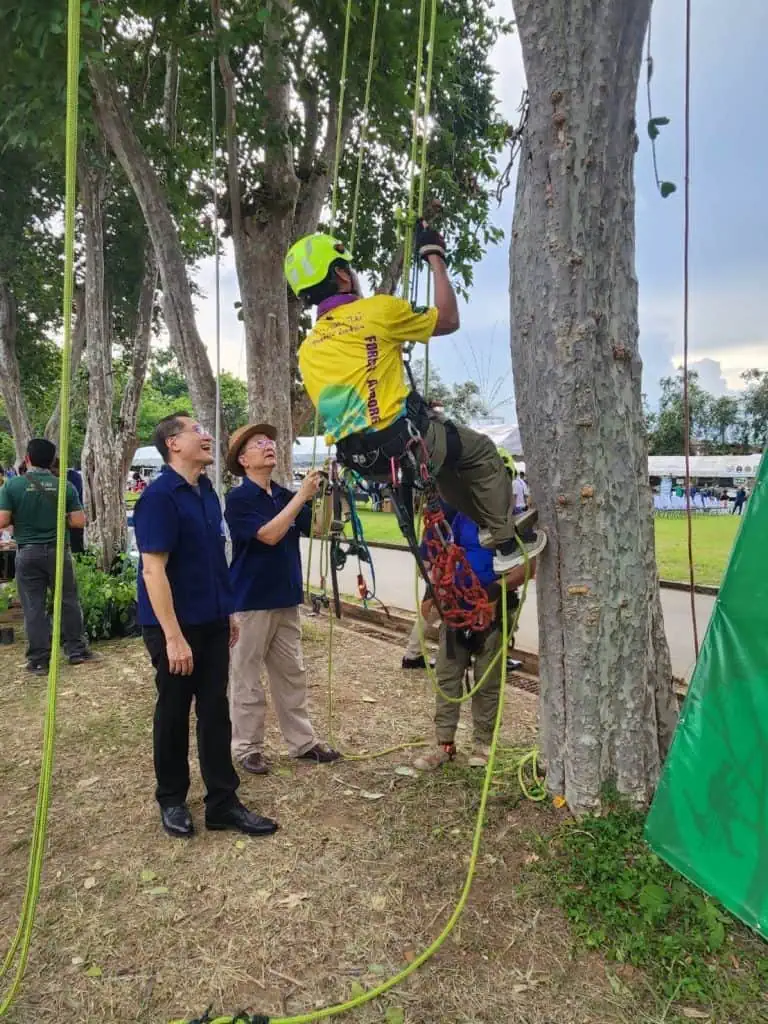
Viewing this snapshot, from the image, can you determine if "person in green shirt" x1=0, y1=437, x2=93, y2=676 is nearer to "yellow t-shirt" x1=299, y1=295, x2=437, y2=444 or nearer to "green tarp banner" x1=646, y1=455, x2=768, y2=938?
"yellow t-shirt" x1=299, y1=295, x2=437, y2=444

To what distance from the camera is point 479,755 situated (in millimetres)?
3789

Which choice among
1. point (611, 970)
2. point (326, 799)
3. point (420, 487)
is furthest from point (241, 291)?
point (611, 970)

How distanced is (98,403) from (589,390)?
7.43m

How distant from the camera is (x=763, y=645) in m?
2.08

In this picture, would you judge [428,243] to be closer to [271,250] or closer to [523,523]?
[523,523]

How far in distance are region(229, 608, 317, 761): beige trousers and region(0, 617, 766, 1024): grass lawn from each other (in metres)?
0.22

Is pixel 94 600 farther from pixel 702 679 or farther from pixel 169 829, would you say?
pixel 702 679

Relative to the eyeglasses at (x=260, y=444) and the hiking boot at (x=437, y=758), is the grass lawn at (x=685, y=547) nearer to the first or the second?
the hiking boot at (x=437, y=758)

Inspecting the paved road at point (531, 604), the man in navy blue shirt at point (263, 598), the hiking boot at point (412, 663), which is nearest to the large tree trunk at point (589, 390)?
the man in navy blue shirt at point (263, 598)

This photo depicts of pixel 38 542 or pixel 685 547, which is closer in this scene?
pixel 38 542

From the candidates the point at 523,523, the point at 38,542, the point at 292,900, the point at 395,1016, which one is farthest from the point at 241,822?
the point at 38,542

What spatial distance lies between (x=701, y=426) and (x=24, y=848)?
63.3 metres

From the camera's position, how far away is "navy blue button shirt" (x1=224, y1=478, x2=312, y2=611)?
349 centimetres

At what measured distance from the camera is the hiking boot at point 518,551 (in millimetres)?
2875
